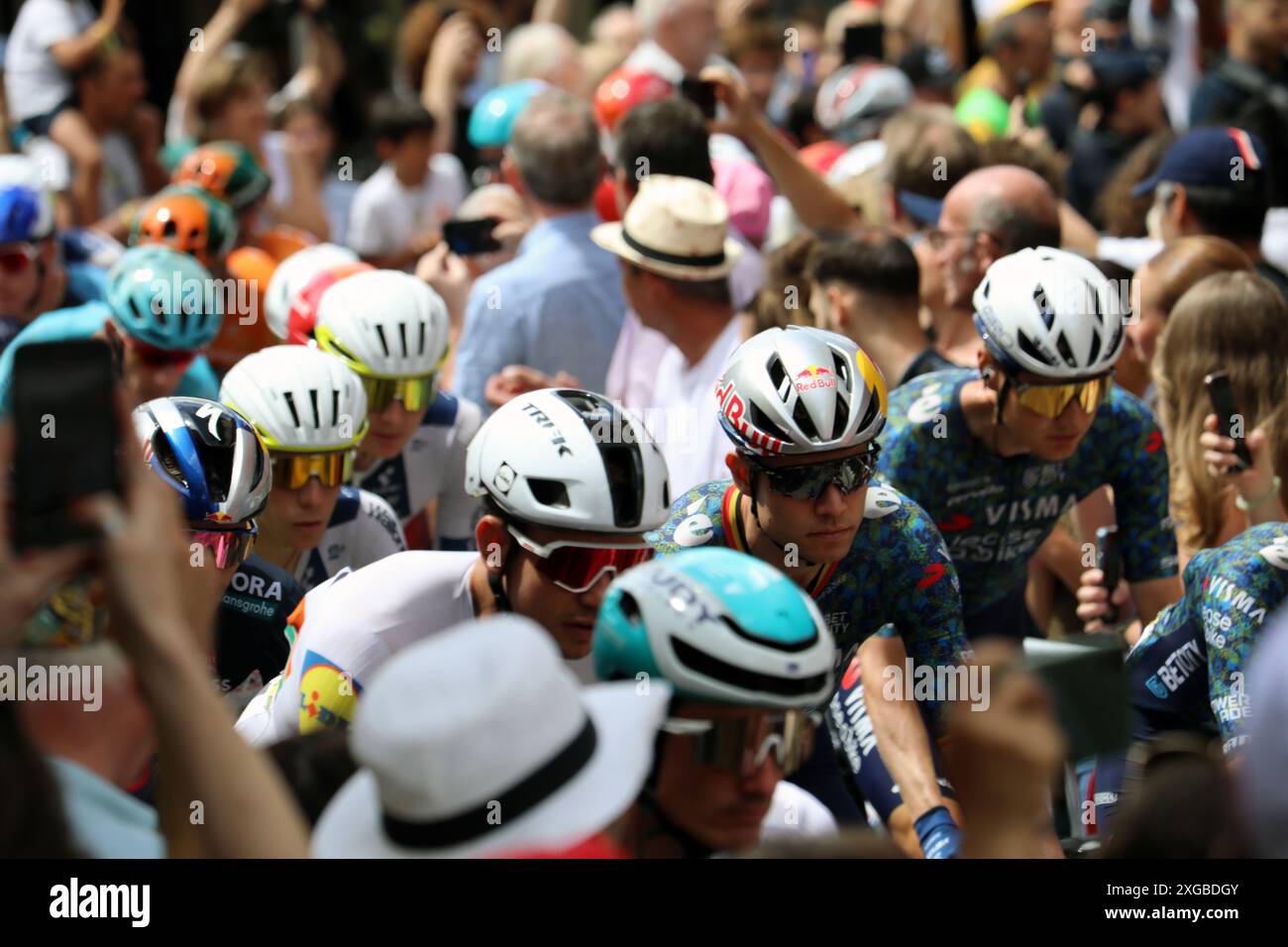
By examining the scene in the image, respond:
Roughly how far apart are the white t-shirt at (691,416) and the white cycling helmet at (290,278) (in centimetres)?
150

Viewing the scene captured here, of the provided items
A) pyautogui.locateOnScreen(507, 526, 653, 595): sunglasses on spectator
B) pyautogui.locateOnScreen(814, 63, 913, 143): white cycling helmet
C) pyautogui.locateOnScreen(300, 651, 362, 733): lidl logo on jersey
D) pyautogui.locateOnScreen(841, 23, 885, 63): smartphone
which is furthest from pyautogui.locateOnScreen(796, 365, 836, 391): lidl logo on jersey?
pyautogui.locateOnScreen(841, 23, 885, 63): smartphone

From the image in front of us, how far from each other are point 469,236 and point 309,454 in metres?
2.90

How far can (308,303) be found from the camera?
7043mm

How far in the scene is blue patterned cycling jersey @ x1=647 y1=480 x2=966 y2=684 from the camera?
15.5 feet

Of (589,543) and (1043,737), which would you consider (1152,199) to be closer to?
(589,543)

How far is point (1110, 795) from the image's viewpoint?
503 cm

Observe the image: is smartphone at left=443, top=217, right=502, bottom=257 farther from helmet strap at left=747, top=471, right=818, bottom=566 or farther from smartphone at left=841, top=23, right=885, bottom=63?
smartphone at left=841, top=23, right=885, bottom=63

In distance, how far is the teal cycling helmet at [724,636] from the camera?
3154mm

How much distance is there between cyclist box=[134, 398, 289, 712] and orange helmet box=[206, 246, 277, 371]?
9.58ft

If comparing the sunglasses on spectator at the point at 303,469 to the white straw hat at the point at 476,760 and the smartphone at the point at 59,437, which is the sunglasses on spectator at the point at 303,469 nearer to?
the white straw hat at the point at 476,760

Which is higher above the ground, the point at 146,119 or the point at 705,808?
the point at 705,808

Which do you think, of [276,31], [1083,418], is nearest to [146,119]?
[276,31]

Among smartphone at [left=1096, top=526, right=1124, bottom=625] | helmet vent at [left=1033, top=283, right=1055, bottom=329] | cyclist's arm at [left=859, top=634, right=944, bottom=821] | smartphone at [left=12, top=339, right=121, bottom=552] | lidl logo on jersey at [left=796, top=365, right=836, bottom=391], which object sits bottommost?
smartphone at [left=1096, top=526, right=1124, bottom=625]
